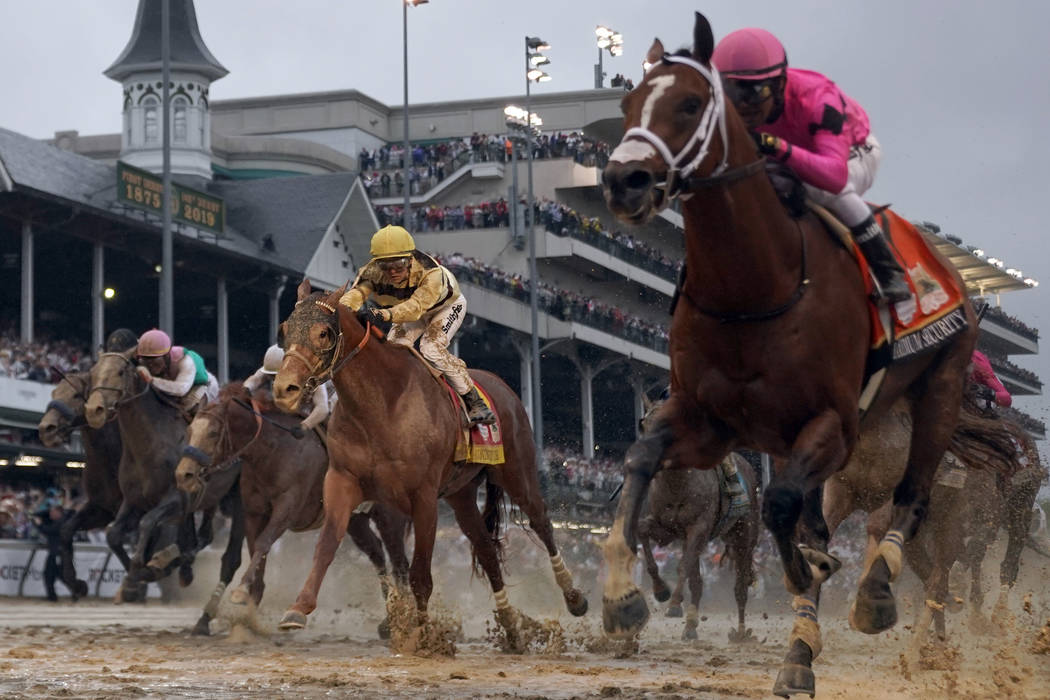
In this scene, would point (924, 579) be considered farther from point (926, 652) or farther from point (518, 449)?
point (518, 449)

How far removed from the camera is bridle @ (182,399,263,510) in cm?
1262

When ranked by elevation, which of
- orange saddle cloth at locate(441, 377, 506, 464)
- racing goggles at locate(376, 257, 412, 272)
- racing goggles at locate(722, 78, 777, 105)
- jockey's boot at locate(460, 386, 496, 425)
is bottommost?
orange saddle cloth at locate(441, 377, 506, 464)

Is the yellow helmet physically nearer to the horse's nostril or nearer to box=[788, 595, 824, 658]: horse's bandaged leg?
box=[788, 595, 824, 658]: horse's bandaged leg

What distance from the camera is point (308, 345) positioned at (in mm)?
9227

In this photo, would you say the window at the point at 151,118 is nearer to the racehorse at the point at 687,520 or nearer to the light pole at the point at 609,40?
the light pole at the point at 609,40

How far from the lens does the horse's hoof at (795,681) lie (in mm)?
6270

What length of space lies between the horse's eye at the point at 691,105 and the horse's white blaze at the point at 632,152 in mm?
271

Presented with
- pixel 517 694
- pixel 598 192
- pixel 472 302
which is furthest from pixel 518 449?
pixel 598 192

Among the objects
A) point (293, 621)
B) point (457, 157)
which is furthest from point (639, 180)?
point (457, 157)

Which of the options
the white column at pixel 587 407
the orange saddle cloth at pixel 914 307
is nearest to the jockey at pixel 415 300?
the orange saddle cloth at pixel 914 307

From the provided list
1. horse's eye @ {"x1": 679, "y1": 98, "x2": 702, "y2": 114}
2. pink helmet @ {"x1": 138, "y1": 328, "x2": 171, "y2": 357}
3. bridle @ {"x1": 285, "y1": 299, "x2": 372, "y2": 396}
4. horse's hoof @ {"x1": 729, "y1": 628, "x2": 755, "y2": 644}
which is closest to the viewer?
horse's eye @ {"x1": 679, "y1": 98, "x2": 702, "y2": 114}

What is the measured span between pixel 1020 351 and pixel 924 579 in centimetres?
7437

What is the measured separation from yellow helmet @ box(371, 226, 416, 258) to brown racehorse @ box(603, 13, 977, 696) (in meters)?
3.86

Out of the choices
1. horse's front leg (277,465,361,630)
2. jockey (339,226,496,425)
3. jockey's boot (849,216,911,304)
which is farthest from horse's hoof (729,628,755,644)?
jockey's boot (849,216,911,304)
